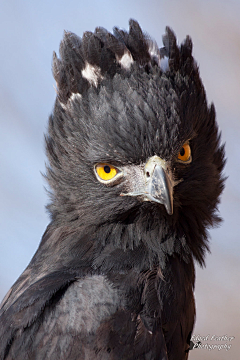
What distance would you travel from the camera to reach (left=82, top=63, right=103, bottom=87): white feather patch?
2.46 m

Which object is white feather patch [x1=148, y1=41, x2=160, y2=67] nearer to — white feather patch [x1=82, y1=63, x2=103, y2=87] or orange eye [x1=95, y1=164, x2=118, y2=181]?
white feather patch [x1=82, y1=63, x2=103, y2=87]

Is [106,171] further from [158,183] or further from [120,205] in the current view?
[158,183]

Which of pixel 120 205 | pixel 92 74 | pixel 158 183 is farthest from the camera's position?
pixel 92 74

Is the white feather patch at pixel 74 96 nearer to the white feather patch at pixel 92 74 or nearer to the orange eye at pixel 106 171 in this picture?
the white feather patch at pixel 92 74

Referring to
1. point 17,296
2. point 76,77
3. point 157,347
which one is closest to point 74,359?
point 157,347

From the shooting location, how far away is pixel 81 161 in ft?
8.04

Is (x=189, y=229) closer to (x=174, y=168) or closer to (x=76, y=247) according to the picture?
(x=174, y=168)

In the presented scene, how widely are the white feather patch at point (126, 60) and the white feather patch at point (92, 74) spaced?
0.49 ft

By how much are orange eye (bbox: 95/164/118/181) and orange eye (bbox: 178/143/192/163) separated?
1.33 feet

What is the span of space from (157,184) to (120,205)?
0.32 metres

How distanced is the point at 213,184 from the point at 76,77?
1.15 metres

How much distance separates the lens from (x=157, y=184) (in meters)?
2.17

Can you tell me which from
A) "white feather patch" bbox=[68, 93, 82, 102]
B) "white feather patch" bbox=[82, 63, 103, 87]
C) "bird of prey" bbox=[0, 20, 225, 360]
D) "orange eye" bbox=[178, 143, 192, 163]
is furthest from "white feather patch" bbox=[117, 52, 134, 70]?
"orange eye" bbox=[178, 143, 192, 163]

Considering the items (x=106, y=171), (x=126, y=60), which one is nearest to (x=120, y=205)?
(x=106, y=171)
